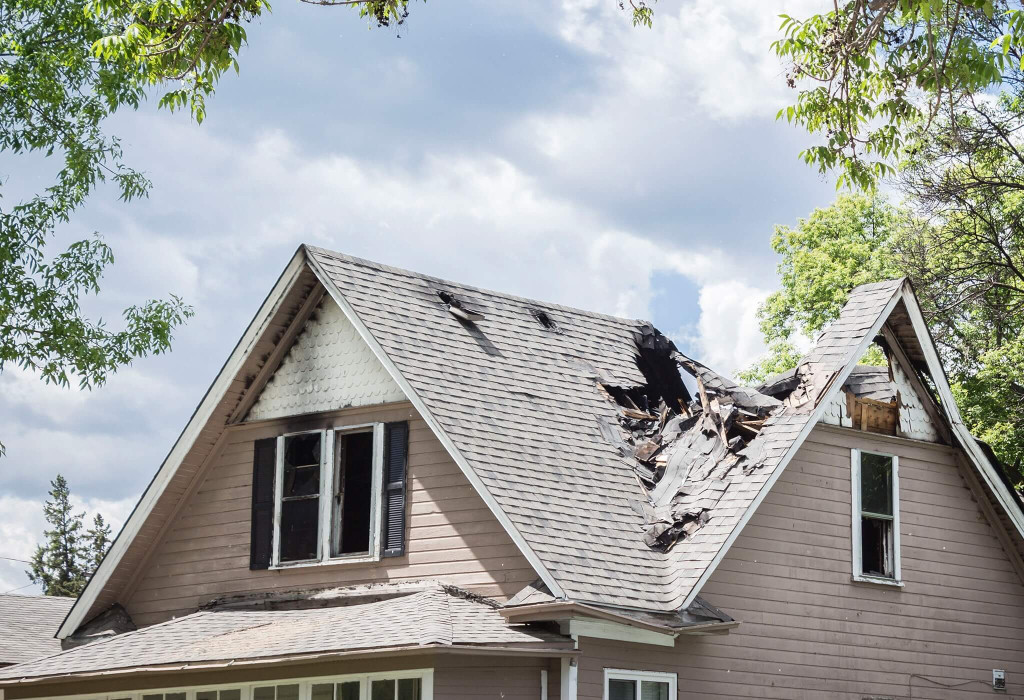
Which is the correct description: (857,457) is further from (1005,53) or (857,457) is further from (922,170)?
(922,170)

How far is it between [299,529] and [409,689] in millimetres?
3629

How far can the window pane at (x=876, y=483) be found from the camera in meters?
16.7

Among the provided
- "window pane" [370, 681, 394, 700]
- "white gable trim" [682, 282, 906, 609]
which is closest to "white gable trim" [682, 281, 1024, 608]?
"white gable trim" [682, 282, 906, 609]

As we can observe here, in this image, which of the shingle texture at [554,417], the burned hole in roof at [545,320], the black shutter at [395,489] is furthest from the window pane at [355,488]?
the burned hole in roof at [545,320]

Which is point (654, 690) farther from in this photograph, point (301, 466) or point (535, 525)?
point (301, 466)

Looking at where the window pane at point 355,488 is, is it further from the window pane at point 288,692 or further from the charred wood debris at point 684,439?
the charred wood debris at point 684,439

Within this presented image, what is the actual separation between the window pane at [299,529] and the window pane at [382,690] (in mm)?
2912

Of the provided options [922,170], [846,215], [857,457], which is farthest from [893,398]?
[846,215]

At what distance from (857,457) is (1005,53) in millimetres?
6943

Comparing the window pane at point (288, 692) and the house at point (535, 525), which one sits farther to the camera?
the window pane at point (288, 692)

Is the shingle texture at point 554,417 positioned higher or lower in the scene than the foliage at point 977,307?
lower

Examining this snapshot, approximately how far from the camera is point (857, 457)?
54.3ft

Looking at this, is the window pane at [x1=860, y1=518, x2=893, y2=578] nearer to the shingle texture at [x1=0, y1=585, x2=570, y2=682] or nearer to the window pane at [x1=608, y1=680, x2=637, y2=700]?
the window pane at [x1=608, y1=680, x2=637, y2=700]

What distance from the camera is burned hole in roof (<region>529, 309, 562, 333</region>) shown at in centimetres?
1873
